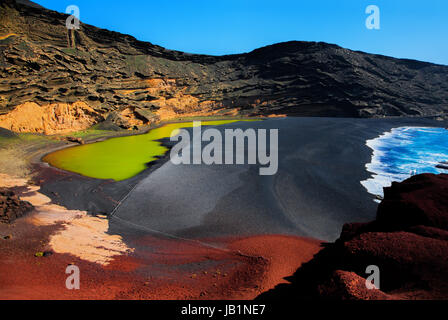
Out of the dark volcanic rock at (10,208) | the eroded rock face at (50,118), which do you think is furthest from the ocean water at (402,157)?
the eroded rock face at (50,118)

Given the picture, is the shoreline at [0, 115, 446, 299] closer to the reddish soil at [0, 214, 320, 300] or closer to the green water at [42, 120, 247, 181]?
the reddish soil at [0, 214, 320, 300]

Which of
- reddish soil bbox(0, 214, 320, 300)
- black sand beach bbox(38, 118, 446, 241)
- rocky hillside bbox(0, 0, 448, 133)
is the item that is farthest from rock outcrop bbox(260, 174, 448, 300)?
rocky hillside bbox(0, 0, 448, 133)

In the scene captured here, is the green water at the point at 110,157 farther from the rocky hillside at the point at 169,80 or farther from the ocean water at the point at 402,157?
the ocean water at the point at 402,157

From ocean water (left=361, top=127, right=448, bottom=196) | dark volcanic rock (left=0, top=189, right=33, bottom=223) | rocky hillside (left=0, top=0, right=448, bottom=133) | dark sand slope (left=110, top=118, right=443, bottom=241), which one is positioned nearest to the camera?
dark volcanic rock (left=0, top=189, right=33, bottom=223)

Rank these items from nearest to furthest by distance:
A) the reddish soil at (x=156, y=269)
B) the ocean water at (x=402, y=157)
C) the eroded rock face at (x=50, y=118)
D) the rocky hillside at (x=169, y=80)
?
the reddish soil at (x=156, y=269) → the ocean water at (x=402, y=157) → the eroded rock face at (x=50, y=118) → the rocky hillside at (x=169, y=80)

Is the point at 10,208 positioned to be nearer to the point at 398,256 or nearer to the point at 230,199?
the point at 230,199

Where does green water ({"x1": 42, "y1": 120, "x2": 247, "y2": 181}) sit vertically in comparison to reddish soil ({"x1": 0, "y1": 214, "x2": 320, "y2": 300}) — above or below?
above

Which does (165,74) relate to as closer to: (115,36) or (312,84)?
(115,36)
